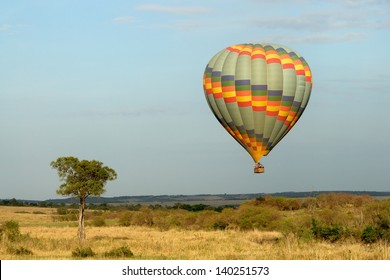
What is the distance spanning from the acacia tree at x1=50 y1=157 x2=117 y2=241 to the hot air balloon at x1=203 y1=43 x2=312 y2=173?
27.8 feet

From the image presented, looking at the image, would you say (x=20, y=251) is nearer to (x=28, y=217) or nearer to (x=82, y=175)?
(x=82, y=175)

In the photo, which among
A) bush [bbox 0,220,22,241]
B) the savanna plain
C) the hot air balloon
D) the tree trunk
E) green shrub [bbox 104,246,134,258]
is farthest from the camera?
the tree trunk

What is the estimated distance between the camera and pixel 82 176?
4694 centimetres

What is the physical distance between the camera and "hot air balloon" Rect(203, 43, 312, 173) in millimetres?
44969

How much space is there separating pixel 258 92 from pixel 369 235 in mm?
11130

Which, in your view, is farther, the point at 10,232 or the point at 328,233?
the point at 328,233

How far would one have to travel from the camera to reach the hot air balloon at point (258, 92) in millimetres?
44969

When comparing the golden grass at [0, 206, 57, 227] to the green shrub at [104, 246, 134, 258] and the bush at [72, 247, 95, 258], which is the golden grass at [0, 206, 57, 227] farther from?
the green shrub at [104, 246, 134, 258]

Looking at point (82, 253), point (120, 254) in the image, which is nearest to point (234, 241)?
point (120, 254)

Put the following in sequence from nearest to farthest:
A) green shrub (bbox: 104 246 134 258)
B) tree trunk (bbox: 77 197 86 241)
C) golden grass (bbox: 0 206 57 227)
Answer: green shrub (bbox: 104 246 134 258)
tree trunk (bbox: 77 197 86 241)
golden grass (bbox: 0 206 57 227)

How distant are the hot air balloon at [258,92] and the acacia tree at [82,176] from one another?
8470 millimetres

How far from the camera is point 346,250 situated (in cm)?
3738

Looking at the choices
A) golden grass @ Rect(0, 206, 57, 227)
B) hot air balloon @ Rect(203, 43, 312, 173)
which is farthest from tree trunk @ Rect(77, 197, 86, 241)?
golden grass @ Rect(0, 206, 57, 227)

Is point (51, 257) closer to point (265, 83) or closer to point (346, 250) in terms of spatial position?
point (346, 250)
